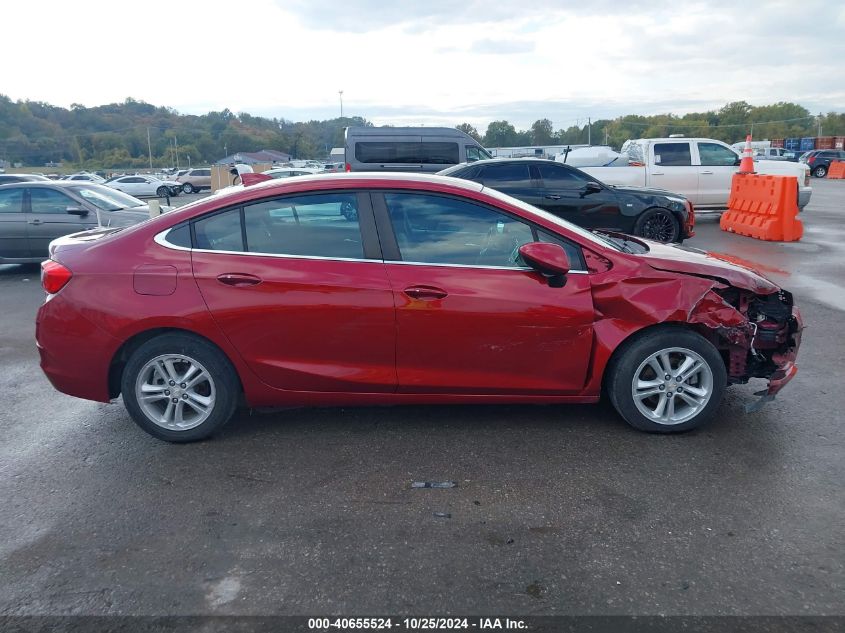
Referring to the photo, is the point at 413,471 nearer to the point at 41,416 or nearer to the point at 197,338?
the point at 197,338

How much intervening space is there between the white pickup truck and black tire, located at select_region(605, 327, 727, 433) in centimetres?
1225

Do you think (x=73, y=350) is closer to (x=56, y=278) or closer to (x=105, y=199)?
(x=56, y=278)

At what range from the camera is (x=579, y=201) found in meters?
11.8

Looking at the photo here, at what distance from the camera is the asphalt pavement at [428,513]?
2855 mm

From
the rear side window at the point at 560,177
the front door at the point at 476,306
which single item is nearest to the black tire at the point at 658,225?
the rear side window at the point at 560,177

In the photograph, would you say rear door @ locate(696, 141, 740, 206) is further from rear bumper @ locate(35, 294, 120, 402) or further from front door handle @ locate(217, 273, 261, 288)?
rear bumper @ locate(35, 294, 120, 402)

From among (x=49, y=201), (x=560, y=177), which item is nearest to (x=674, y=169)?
(x=560, y=177)

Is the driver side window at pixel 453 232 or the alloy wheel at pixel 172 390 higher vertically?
the driver side window at pixel 453 232

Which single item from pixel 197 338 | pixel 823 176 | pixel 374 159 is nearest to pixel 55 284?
pixel 197 338

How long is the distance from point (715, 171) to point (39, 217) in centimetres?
1382

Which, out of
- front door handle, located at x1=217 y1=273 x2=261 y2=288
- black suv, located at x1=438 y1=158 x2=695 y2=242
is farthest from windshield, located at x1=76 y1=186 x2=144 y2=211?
front door handle, located at x1=217 y1=273 x2=261 y2=288

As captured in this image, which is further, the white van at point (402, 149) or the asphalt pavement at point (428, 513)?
the white van at point (402, 149)

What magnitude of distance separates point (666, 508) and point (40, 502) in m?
3.24

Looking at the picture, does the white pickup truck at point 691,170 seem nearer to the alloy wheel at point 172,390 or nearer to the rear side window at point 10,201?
the rear side window at point 10,201
